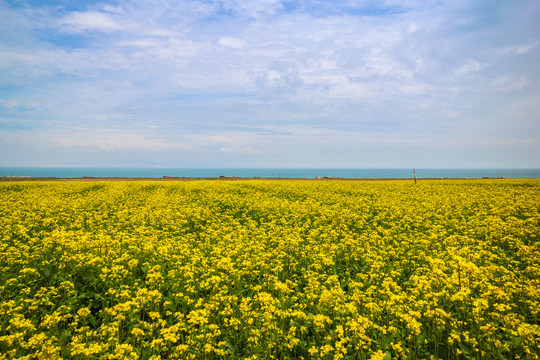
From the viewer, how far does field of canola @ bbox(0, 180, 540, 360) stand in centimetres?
434

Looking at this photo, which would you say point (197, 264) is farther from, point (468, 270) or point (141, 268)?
point (468, 270)

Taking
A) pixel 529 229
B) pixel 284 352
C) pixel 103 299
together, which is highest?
pixel 529 229

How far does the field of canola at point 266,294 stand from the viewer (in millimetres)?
4336

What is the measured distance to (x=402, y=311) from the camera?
201 inches

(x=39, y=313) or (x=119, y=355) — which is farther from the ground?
(x=119, y=355)

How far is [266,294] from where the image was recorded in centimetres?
501

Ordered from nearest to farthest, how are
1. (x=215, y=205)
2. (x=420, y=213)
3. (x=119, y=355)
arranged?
1. (x=119, y=355)
2. (x=420, y=213)
3. (x=215, y=205)

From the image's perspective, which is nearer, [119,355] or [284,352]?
[119,355]

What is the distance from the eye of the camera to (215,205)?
17781 millimetres

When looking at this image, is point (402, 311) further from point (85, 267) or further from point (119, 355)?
point (85, 267)

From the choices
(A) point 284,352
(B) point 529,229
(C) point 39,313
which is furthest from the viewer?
(B) point 529,229

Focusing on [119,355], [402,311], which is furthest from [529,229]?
[119,355]

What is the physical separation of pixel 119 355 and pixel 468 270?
21.3 ft

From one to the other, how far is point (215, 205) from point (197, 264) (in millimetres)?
10591
